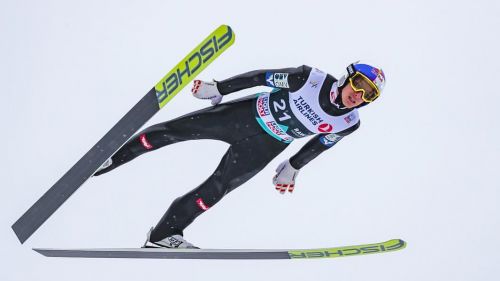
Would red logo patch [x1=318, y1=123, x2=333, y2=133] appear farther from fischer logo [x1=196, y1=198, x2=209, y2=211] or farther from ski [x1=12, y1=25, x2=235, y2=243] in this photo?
ski [x1=12, y1=25, x2=235, y2=243]

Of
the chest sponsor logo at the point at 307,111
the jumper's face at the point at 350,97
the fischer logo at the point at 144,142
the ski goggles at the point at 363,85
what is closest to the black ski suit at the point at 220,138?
the fischer logo at the point at 144,142

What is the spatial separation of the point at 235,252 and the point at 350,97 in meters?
1.38

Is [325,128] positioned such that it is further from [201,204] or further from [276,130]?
[201,204]

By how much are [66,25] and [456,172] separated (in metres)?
3.72

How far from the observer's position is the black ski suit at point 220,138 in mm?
4945

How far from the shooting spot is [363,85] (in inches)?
174

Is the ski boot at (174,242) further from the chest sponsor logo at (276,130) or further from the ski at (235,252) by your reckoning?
the chest sponsor logo at (276,130)

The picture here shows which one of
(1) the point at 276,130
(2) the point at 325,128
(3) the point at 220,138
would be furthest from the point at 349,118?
(3) the point at 220,138

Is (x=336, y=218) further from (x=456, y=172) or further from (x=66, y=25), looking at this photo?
(x=66, y=25)

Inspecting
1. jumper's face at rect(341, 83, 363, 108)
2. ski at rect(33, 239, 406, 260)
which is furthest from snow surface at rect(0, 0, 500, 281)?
jumper's face at rect(341, 83, 363, 108)

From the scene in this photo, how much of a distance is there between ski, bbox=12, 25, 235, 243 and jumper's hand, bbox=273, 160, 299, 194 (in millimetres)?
1325

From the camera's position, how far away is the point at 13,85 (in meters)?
6.33

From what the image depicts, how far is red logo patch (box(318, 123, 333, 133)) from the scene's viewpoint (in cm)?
476

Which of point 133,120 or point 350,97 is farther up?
point 350,97
